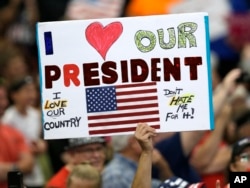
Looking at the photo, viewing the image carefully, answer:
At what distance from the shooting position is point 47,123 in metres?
9.14

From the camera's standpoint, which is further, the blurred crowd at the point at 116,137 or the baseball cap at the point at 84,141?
the baseball cap at the point at 84,141

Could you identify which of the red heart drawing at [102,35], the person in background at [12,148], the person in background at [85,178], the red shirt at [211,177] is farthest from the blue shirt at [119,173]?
the person in background at [12,148]

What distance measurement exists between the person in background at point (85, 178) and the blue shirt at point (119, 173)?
41 centimetres

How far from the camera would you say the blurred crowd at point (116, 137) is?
34.2 ft

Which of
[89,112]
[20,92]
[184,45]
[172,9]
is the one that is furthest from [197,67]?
→ [172,9]

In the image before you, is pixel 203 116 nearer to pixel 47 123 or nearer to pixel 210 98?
pixel 210 98

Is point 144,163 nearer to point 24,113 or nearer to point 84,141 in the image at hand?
point 84,141

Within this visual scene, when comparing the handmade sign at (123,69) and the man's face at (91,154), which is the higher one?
the handmade sign at (123,69)

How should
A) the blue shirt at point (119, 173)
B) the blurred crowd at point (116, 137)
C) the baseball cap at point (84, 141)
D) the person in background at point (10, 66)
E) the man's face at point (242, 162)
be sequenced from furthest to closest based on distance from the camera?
the person in background at point (10, 66) < the baseball cap at point (84, 141) < the blurred crowd at point (116, 137) < the blue shirt at point (119, 173) < the man's face at point (242, 162)

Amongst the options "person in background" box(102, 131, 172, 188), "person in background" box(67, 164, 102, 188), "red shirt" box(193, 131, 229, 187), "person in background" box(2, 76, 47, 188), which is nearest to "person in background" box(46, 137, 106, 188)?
"person in background" box(102, 131, 172, 188)

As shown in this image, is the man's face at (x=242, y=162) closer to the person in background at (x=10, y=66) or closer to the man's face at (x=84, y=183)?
the man's face at (x=84, y=183)

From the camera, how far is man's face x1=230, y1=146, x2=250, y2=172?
9906 mm

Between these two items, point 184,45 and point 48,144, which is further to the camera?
point 48,144

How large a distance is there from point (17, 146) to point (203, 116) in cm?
344
